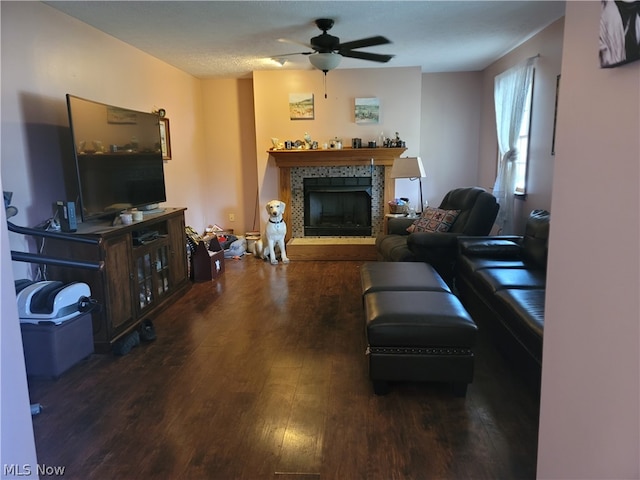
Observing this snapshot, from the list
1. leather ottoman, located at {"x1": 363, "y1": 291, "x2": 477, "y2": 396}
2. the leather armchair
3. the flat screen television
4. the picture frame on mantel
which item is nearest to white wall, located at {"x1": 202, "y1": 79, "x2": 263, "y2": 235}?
the picture frame on mantel

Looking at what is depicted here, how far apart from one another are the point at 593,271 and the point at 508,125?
13.9 feet

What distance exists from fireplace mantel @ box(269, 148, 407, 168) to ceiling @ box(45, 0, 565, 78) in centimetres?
111

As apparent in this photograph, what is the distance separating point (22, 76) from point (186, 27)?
1.35 m

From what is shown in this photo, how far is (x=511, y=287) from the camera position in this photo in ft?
8.96

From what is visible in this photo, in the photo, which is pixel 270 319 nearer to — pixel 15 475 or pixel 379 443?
pixel 379 443

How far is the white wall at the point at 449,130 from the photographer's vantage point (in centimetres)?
583

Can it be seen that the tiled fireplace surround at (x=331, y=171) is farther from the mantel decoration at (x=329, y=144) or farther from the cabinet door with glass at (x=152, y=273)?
the cabinet door with glass at (x=152, y=273)

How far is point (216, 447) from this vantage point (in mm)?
1934

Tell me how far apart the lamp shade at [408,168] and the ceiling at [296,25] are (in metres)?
1.18

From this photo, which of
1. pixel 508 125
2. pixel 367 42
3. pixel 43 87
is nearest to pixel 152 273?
pixel 43 87

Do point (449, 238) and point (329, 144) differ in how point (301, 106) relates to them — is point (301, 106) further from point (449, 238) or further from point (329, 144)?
point (449, 238)

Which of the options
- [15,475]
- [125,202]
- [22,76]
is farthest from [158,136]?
[15,475]

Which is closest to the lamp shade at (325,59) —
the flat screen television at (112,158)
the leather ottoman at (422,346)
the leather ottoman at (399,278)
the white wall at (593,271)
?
the flat screen television at (112,158)

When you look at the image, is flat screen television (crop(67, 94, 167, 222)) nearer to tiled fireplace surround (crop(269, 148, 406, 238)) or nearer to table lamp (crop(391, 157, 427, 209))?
tiled fireplace surround (crop(269, 148, 406, 238))
